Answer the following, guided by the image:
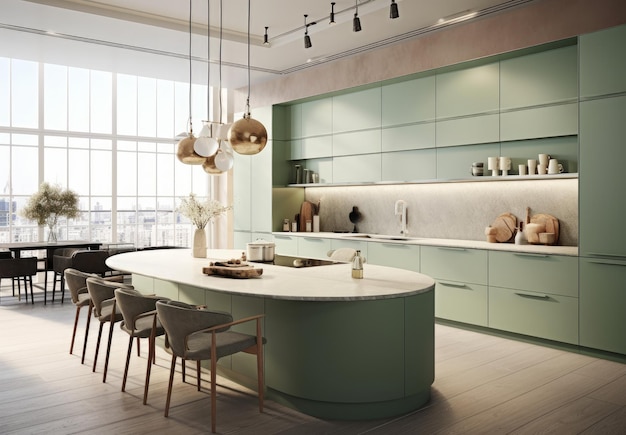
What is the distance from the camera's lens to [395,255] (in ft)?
20.9

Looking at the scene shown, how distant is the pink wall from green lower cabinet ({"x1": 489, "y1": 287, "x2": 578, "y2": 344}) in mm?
2363

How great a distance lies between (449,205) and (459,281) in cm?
122

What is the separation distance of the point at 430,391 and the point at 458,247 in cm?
216

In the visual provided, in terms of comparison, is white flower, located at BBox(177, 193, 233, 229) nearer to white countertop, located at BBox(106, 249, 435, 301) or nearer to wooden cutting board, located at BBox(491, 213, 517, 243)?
white countertop, located at BBox(106, 249, 435, 301)

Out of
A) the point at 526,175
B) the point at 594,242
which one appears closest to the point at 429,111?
the point at 526,175

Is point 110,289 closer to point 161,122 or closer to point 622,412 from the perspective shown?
point 622,412

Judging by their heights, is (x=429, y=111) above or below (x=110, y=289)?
above

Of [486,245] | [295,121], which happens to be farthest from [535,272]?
[295,121]

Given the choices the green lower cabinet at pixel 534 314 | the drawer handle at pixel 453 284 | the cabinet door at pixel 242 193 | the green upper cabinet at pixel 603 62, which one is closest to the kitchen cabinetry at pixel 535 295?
the green lower cabinet at pixel 534 314

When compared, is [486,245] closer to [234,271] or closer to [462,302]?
[462,302]

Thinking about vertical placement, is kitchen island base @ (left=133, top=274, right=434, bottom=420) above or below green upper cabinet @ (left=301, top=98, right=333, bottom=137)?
below

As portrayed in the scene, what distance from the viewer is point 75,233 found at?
9414 mm

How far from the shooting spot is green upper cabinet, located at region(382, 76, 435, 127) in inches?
251

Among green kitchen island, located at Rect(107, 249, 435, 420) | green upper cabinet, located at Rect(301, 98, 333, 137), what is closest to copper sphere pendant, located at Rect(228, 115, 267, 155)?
green kitchen island, located at Rect(107, 249, 435, 420)
